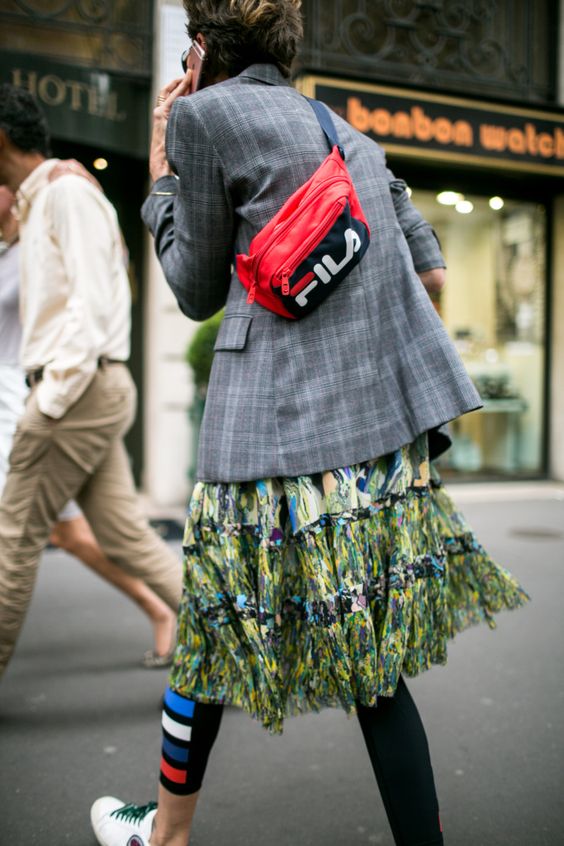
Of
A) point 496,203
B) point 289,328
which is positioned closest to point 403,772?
point 289,328

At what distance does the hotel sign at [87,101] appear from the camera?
644 centimetres

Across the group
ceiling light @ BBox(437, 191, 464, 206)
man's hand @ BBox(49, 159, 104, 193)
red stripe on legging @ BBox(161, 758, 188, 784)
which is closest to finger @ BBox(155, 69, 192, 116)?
man's hand @ BBox(49, 159, 104, 193)

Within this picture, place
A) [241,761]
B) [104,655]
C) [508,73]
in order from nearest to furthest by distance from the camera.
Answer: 1. [241,761]
2. [104,655]
3. [508,73]

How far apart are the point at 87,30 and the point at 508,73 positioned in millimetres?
4381

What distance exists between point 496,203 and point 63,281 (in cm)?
728

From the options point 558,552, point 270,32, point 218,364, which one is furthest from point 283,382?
point 558,552

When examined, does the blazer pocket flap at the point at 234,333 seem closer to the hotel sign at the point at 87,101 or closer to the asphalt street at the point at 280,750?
the asphalt street at the point at 280,750

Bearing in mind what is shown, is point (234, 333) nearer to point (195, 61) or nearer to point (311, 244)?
point (311, 244)

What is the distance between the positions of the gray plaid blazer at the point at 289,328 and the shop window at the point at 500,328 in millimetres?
7428

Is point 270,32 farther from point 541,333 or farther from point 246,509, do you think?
point 541,333

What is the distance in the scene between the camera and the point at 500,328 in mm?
9148

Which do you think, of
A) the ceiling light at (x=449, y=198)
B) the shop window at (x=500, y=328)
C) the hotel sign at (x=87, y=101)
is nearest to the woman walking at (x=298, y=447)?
the hotel sign at (x=87, y=101)

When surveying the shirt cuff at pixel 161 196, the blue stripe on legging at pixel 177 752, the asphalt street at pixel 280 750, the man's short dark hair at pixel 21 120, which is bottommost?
the asphalt street at pixel 280 750

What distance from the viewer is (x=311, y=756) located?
2.68 meters
